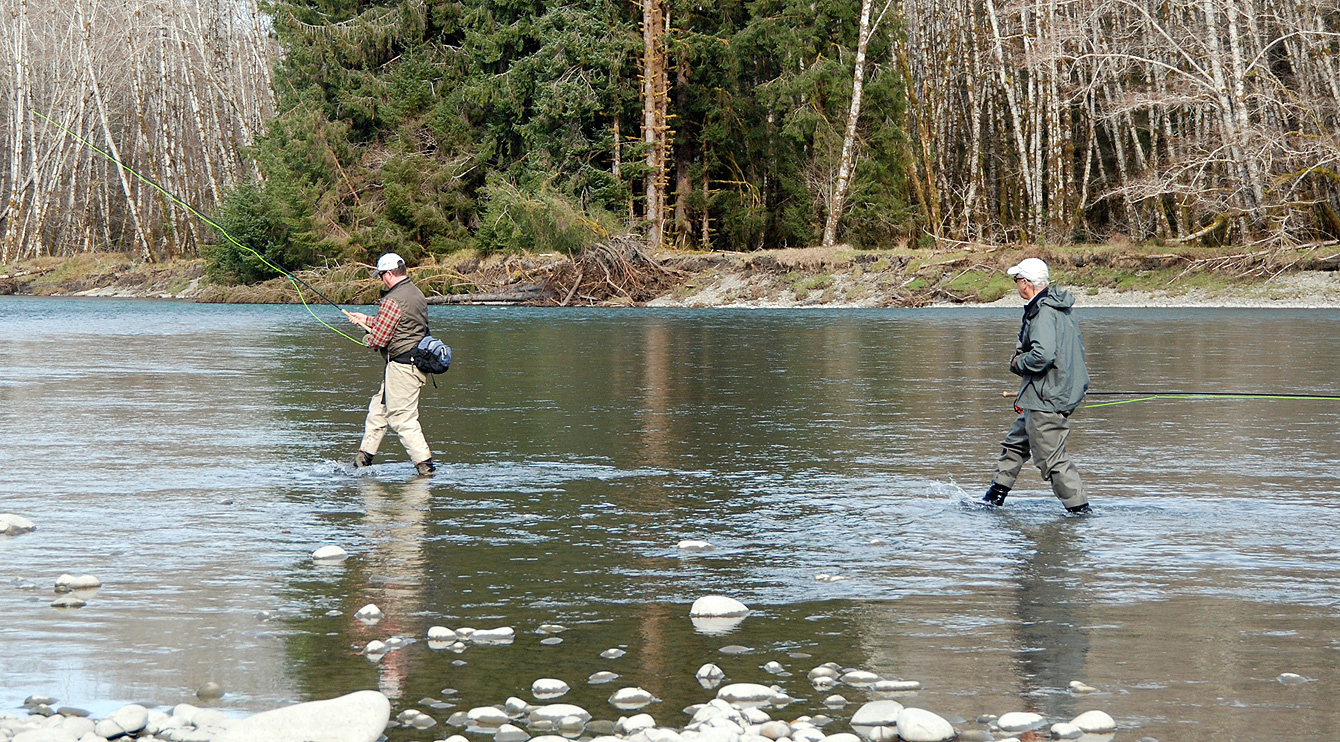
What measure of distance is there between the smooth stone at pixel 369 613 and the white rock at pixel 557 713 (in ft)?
5.19

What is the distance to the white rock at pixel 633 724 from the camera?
4.81 meters

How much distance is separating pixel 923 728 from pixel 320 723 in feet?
6.65

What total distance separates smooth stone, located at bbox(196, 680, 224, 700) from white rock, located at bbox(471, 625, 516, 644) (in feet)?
3.72

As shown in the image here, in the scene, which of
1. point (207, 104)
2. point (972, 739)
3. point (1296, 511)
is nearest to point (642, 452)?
point (1296, 511)

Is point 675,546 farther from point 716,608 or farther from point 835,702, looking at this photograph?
point 835,702

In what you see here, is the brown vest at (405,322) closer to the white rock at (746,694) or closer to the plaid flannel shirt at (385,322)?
the plaid flannel shirt at (385,322)

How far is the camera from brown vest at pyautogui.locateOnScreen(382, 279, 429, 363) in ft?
35.4

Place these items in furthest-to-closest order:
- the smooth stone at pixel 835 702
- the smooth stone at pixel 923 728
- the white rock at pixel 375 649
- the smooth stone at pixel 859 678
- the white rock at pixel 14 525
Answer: the white rock at pixel 14 525
the white rock at pixel 375 649
the smooth stone at pixel 859 678
the smooth stone at pixel 835 702
the smooth stone at pixel 923 728

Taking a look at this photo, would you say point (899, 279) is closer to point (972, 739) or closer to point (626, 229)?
point (626, 229)

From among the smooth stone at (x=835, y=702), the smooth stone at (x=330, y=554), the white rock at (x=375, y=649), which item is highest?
the smooth stone at (x=330, y=554)

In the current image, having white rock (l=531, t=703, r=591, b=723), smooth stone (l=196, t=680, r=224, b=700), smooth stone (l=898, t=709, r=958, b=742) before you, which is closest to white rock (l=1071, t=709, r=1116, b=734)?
smooth stone (l=898, t=709, r=958, b=742)

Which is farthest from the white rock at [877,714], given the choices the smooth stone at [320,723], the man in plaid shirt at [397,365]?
the man in plaid shirt at [397,365]

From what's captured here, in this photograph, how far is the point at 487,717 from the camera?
4973 millimetres

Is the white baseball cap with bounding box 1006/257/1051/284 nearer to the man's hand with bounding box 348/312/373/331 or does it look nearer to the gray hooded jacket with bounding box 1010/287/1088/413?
the gray hooded jacket with bounding box 1010/287/1088/413
